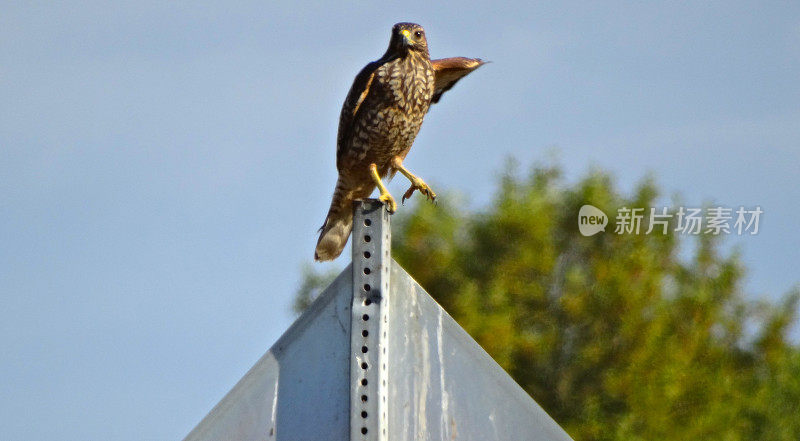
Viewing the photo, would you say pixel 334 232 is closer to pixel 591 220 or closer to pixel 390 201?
pixel 390 201

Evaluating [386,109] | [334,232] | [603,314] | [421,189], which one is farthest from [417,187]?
[603,314]

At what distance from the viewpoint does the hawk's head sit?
4997 millimetres

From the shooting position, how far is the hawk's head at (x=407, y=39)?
500cm

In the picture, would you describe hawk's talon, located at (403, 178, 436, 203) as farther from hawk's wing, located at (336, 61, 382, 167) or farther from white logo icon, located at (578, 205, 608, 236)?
white logo icon, located at (578, 205, 608, 236)

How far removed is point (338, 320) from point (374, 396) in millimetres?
238

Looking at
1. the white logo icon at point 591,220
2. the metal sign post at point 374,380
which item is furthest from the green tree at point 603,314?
the metal sign post at point 374,380

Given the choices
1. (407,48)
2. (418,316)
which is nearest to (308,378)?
(418,316)

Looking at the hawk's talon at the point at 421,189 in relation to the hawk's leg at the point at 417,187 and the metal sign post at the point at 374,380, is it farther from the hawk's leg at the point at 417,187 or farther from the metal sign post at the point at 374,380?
the metal sign post at the point at 374,380

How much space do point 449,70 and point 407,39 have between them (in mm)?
→ 268

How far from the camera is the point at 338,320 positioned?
2.89 meters

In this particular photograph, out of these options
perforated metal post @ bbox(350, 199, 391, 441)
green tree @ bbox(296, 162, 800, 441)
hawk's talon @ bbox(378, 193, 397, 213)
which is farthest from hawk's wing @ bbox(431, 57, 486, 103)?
green tree @ bbox(296, 162, 800, 441)

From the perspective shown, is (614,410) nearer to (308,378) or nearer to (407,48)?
(407,48)

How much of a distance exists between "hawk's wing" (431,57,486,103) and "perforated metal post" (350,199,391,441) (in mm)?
2128

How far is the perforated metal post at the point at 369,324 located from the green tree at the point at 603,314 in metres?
12.9
